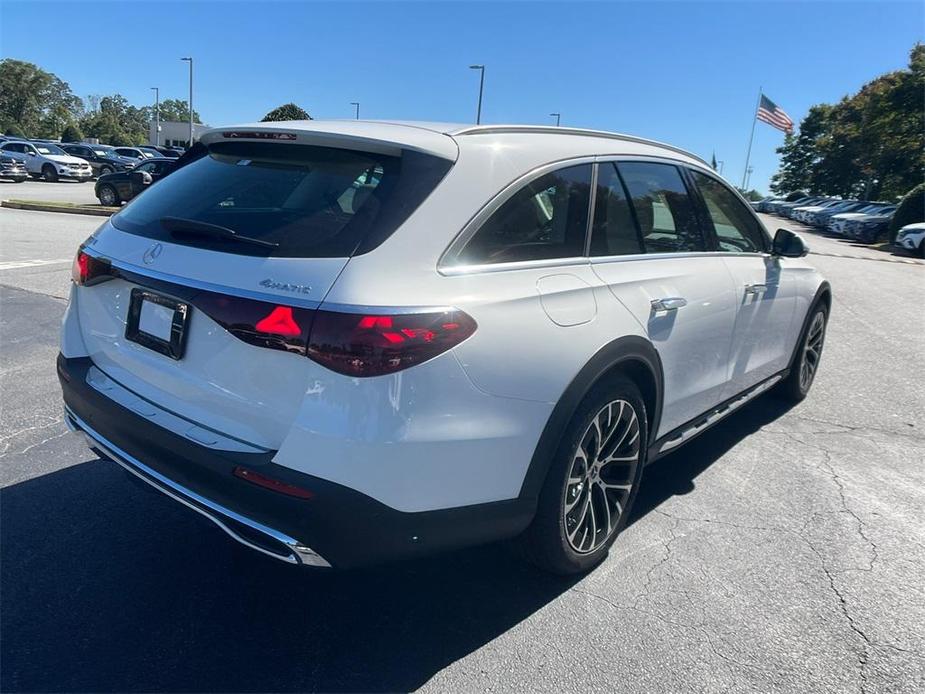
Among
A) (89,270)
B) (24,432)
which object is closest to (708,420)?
(89,270)

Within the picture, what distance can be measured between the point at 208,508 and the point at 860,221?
111ft

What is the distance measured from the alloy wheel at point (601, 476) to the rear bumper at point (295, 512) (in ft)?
1.23

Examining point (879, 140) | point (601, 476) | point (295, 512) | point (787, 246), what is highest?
point (879, 140)

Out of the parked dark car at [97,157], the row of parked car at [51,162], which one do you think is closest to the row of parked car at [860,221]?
the row of parked car at [51,162]

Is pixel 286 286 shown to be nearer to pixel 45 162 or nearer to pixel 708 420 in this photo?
pixel 708 420

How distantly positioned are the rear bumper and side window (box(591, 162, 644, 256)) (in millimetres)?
1179

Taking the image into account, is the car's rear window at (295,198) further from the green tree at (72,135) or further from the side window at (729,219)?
the green tree at (72,135)

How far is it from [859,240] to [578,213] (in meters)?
32.5

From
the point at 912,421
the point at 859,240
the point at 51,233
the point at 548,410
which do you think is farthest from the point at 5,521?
the point at 859,240

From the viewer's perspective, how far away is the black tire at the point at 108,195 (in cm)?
1895

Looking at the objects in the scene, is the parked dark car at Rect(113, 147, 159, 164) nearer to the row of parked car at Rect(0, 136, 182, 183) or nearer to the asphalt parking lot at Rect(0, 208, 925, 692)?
the row of parked car at Rect(0, 136, 182, 183)

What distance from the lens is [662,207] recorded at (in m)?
3.57

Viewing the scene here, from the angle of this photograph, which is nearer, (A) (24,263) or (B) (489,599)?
(B) (489,599)

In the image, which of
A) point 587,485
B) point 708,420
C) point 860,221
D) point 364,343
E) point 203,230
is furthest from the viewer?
point 860,221
